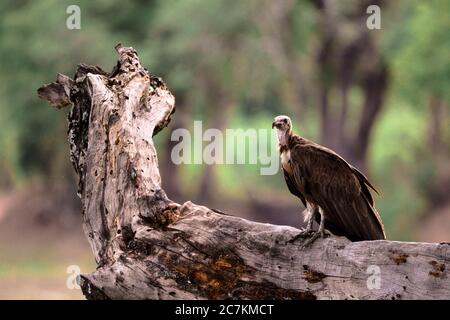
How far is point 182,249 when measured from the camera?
5.86 m

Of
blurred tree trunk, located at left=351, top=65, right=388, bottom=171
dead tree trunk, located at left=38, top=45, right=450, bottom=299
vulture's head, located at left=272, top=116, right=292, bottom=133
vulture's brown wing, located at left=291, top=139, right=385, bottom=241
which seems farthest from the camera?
blurred tree trunk, located at left=351, top=65, right=388, bottom=171

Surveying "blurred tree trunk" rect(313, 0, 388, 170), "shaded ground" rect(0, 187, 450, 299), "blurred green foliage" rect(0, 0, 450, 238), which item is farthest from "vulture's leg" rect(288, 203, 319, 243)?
"blurred tree trunk" rect(313, 0, 388, 170)

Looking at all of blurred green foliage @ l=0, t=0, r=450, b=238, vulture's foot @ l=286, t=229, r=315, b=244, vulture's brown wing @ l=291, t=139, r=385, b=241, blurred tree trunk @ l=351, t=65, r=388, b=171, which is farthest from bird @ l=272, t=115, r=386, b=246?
blurred tree trunk @ l=351, t=65, r=388, b=171

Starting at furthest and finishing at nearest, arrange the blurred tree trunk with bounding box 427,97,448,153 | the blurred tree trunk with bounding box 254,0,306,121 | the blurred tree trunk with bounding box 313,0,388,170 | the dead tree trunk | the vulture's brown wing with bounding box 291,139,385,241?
the blurred tree trunk with bounding box 427,97,448,153
the blurred tree trunk with bounding box 313,0,388,170
the blurred tree trunk with bounding box 254,0,306,121
the vulture's brown wing with bounding box 291,139,385,241
the dead tree trunk

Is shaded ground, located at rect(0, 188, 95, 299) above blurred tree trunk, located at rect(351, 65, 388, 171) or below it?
below

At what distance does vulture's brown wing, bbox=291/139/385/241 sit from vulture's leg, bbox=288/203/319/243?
95 millimetres

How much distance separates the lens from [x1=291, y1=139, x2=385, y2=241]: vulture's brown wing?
237 inches

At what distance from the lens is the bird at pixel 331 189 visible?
6035mm

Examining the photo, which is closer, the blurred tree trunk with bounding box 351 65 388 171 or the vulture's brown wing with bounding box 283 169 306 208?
the vulture's brown wing with bounding box 283 169 306 208

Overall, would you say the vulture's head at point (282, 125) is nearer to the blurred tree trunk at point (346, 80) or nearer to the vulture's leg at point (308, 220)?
the vulture's leg at point (308, 220)

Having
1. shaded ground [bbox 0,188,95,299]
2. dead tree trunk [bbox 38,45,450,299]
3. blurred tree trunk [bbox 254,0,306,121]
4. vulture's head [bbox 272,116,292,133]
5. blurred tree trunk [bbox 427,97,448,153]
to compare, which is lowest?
shaded ground [bbox 0,188,95,299]

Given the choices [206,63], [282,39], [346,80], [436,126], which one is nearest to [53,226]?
[206,63]

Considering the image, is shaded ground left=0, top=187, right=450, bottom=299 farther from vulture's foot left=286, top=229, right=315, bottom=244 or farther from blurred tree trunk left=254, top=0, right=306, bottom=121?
vulture's foot left=286, top=229, right=315, bottom=244
